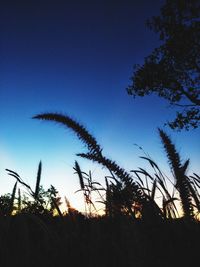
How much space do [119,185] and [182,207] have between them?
0.54 metres

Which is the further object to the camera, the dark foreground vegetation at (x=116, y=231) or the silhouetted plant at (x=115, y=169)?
the silhouetted plant at (x=115, y=169)

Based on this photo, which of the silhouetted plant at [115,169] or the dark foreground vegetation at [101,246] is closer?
the dark foreground vegetation at [101,246]

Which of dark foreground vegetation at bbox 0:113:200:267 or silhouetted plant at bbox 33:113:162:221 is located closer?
dark foreground vegetation at bbox 0:113:200:267

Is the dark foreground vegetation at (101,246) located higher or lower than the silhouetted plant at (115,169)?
lower

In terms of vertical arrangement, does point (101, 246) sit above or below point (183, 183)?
below

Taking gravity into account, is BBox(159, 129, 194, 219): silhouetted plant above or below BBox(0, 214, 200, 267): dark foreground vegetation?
above

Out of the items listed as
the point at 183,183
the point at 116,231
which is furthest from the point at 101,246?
the point at 183,183

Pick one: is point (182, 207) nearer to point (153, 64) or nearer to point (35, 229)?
point (35, 229)

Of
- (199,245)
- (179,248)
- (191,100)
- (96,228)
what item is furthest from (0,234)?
(191,100)

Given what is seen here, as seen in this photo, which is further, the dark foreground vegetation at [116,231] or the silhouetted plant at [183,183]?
the silhouetted plant at [183,183]

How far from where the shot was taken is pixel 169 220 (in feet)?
5.81

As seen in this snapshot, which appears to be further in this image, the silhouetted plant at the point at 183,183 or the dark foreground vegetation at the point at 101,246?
the silhouetted plant at the point at 183,183

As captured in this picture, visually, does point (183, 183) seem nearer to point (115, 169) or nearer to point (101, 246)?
point (115, 169)

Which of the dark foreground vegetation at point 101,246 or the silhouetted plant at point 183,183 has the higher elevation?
the silhouetted plant at point 183,183
